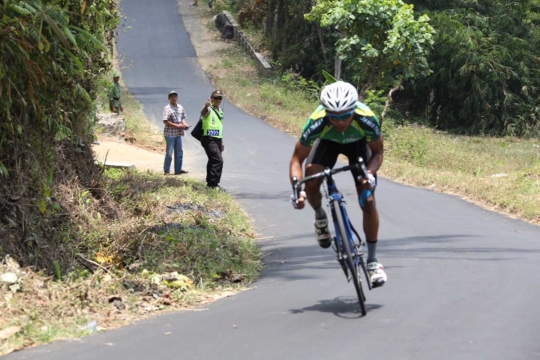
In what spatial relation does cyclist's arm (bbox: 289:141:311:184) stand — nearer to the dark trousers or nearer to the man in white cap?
the dark trousers

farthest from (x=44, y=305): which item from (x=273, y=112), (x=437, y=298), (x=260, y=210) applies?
(x=273, y=112)

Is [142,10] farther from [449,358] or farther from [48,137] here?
[449,358]

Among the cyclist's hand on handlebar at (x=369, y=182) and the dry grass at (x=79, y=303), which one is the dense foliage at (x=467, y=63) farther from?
the cyclist's hand on handlebar at (x=369, y=182)

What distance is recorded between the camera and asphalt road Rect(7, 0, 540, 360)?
600 centimetres

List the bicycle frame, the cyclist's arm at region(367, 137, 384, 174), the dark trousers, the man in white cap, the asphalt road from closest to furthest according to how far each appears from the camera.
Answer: the asphalt road → the bicycle frame → the cyclist's arm at region(367, 137, 384, 174) → the dark trousers → the man in white cap

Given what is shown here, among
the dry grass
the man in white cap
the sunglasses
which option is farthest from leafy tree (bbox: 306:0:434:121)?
the sunglasses

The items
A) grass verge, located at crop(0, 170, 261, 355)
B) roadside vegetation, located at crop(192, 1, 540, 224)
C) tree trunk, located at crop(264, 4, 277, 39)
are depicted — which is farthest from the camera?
tree trunk, located at crop(264, 4, 277, 39)

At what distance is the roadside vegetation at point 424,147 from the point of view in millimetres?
15652

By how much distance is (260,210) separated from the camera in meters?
14.4

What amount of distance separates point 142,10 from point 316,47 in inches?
692

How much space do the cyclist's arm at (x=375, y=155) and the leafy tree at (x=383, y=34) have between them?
53.9 ft

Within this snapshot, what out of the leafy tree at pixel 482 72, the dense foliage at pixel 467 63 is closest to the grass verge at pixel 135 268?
the dense foliage at pixel 467 63

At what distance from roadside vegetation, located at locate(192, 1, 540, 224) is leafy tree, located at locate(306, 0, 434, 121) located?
2.29 m

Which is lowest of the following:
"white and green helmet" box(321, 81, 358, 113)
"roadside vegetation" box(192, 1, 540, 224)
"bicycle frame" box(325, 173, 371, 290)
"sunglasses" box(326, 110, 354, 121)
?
"roadside vegetation" box(192, 1, 540, 224)
